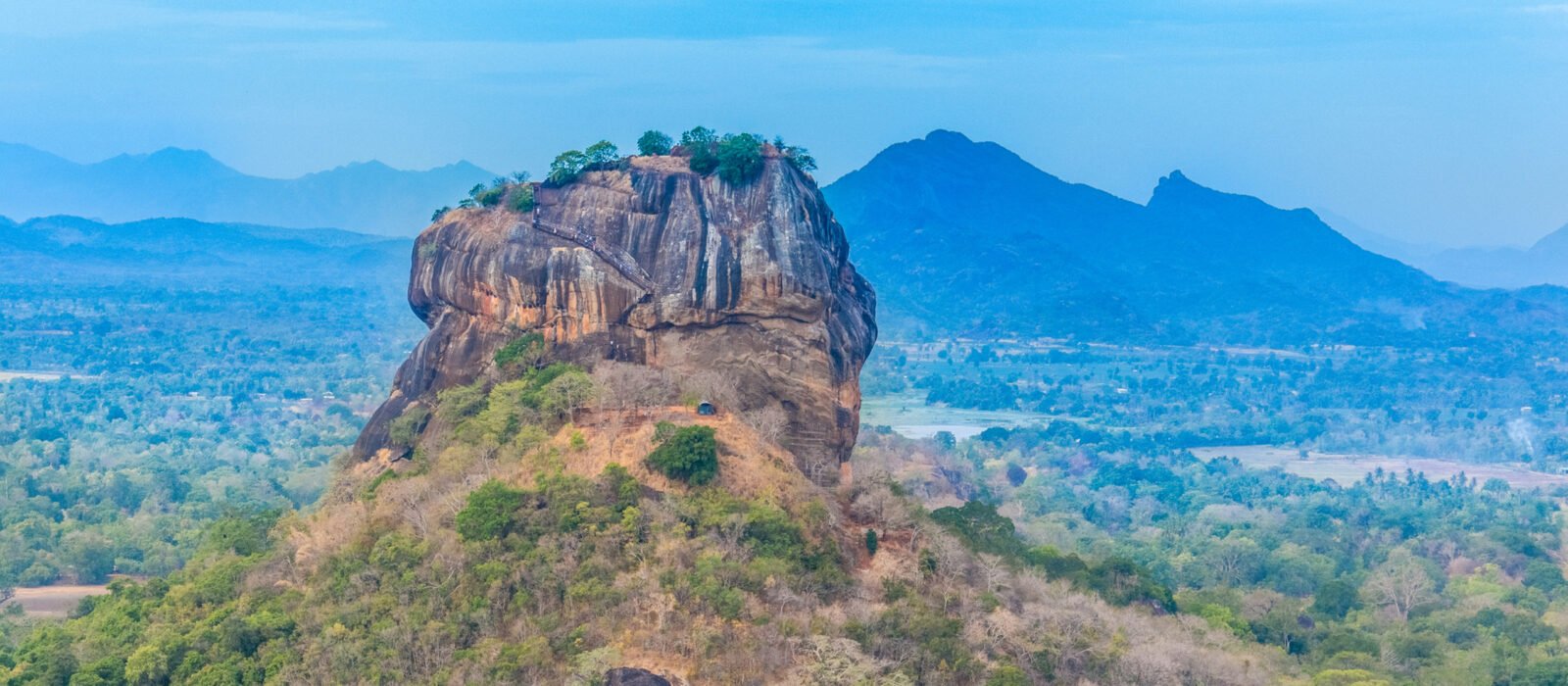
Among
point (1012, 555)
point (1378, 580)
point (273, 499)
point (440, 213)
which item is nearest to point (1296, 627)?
point (1012, 555)

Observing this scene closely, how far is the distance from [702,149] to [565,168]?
11.0ft

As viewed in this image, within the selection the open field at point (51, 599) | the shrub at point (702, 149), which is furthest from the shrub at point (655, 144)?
the open field at point (51, 599)

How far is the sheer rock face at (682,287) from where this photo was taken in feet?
137

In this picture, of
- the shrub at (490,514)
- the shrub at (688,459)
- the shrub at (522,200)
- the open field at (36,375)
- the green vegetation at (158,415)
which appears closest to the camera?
the shrub at (490,514)

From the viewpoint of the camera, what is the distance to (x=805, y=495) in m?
38.1

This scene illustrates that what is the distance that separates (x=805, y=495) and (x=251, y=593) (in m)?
11.4

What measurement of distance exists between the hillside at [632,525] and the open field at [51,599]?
15.8m

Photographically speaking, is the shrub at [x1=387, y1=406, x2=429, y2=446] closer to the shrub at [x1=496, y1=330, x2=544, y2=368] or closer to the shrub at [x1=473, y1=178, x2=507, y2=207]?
the shrub at [x1=496, y1=330, x2=544, y2=368]

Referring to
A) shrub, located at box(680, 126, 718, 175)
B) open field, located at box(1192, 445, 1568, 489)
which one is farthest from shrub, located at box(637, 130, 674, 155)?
open field, located at box(1192, 445, 1568, 489)

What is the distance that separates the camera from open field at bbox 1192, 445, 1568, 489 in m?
110

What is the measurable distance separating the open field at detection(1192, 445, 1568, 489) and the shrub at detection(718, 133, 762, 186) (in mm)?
72917

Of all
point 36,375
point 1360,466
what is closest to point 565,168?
point 1360,466

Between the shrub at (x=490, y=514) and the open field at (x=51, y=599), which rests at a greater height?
the shrub at (x=490, y=514)

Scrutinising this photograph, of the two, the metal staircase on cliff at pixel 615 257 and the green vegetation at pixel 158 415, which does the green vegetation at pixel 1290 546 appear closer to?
the metal staircase on cliff at pixel 615 257
